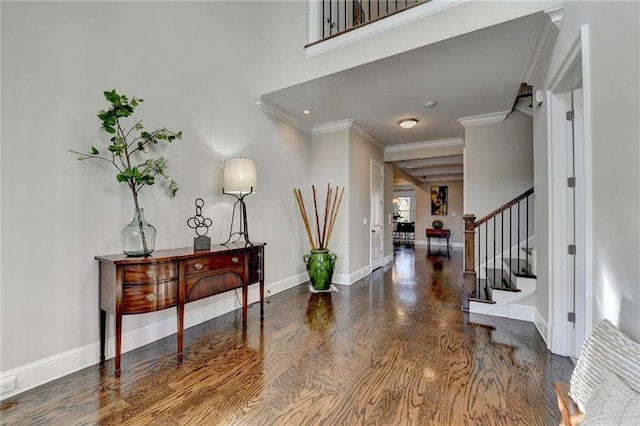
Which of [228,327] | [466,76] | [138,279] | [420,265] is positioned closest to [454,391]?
[228,327]

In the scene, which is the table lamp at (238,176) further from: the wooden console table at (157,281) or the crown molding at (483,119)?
the crown molding at (483,119)

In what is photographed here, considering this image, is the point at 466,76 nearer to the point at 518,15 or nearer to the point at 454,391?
the point at 518,15

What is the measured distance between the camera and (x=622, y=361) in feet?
3.21

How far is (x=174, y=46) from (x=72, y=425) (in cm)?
308

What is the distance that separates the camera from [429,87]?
11.1 feet

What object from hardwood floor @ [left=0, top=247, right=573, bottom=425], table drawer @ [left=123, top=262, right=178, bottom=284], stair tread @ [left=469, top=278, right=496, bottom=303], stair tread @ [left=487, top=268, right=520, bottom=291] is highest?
table drawer @ [left=123, top=262, right=178, bottom=284]

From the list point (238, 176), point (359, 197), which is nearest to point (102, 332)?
point (238, 176)

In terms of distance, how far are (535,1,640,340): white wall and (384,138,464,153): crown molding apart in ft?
13.2

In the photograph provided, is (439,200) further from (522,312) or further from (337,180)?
(522,312)

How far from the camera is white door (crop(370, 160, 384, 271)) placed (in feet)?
18.4

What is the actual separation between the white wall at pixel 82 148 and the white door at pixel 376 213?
3.11 m

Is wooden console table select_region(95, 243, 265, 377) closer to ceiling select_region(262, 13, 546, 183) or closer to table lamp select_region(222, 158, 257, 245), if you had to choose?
table lamp select_region(222, 158, 257, 245)

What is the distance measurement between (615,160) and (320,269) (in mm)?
3239

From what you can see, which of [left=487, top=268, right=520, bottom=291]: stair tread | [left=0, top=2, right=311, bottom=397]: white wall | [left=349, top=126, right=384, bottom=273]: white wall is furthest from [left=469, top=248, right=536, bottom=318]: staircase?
[left=0, top=2, right=311, bottom=397]: white wall
